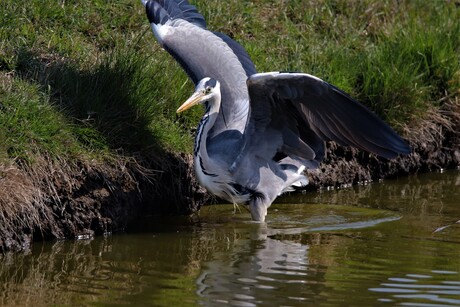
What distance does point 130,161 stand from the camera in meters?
6.25

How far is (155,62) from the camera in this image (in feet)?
23.4

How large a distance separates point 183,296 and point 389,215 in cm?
230

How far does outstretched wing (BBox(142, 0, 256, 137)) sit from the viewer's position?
22.4 feet

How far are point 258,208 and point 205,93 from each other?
77 centimetres

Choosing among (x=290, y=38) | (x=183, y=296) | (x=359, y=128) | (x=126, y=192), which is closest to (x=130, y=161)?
(x=126, y=192)

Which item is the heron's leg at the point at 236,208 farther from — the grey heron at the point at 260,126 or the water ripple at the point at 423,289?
the water ripple at the point at 423,289

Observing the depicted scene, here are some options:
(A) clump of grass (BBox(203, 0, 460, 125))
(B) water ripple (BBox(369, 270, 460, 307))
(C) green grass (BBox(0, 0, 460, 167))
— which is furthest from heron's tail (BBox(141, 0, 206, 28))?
(B) water ripple (BBox(369, 270, 460, 307))

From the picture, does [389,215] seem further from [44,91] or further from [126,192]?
[44,91]

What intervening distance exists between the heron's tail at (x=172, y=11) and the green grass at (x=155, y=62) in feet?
0.80

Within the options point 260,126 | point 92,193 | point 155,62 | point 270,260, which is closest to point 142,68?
point 155,62

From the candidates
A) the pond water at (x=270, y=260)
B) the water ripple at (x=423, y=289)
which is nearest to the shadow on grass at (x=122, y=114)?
the pond water at (x=270, y=260)

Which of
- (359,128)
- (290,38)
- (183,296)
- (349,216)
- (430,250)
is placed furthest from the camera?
(290,38)

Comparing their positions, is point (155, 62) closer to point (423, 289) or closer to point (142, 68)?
point (142, 68)

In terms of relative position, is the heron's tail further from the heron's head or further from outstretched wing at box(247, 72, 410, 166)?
outstretched wing at box(247, 72, 410, 166)
